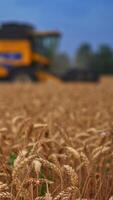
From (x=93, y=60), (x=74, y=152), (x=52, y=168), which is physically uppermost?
(x=52, y=168)

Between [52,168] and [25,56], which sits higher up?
[52,168]

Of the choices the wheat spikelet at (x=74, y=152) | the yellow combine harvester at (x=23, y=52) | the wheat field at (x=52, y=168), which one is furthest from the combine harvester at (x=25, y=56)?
the wheat spikelet at (x=74, y=152)

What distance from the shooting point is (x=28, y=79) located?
28328 mm

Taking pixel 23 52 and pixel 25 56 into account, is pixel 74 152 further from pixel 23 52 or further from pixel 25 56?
pixel 23 52

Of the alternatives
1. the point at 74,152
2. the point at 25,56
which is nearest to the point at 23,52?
the point at 25,56

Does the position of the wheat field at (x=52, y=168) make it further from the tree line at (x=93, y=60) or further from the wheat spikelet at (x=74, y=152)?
the tree line at (x=93, y=60)

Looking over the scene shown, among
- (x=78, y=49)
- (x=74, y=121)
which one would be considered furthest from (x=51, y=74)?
(x=78, y=49)

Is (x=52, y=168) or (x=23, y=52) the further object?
(x=23, y=52)

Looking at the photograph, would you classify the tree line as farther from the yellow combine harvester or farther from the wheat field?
the wheat field

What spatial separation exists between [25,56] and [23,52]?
276 mm

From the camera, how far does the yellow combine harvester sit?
28.3 metres

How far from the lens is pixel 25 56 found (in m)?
28.7

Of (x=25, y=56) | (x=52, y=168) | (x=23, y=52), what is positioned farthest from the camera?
(x=23, y=52)

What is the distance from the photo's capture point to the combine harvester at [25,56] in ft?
92.7
